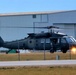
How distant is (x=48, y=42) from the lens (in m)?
44.1

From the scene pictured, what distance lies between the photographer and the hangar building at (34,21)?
77.9 meters

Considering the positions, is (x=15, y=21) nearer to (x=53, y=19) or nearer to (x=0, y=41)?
(x=53, y=19)

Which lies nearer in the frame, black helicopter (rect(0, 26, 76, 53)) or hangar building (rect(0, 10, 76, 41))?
black helicopter (rect(0, 26, 76, 53))

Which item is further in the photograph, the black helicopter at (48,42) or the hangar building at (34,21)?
the hangar building at (34,21)

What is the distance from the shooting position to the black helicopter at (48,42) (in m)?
41.7

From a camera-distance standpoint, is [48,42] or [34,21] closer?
[48,42]

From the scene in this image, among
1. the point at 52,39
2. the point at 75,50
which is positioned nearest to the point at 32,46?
the point at 52,39

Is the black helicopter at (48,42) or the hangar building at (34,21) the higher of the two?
the hangar building at (34,21)

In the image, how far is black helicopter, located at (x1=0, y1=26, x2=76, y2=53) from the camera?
41.7 m

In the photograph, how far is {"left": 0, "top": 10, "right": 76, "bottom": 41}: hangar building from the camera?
7788 cm

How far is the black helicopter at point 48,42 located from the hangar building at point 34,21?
31.3 meters

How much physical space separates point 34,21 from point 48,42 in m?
35.8

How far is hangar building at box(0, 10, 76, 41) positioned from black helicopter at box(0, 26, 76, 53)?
31.3 m

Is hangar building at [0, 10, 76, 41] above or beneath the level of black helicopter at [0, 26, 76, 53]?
above
